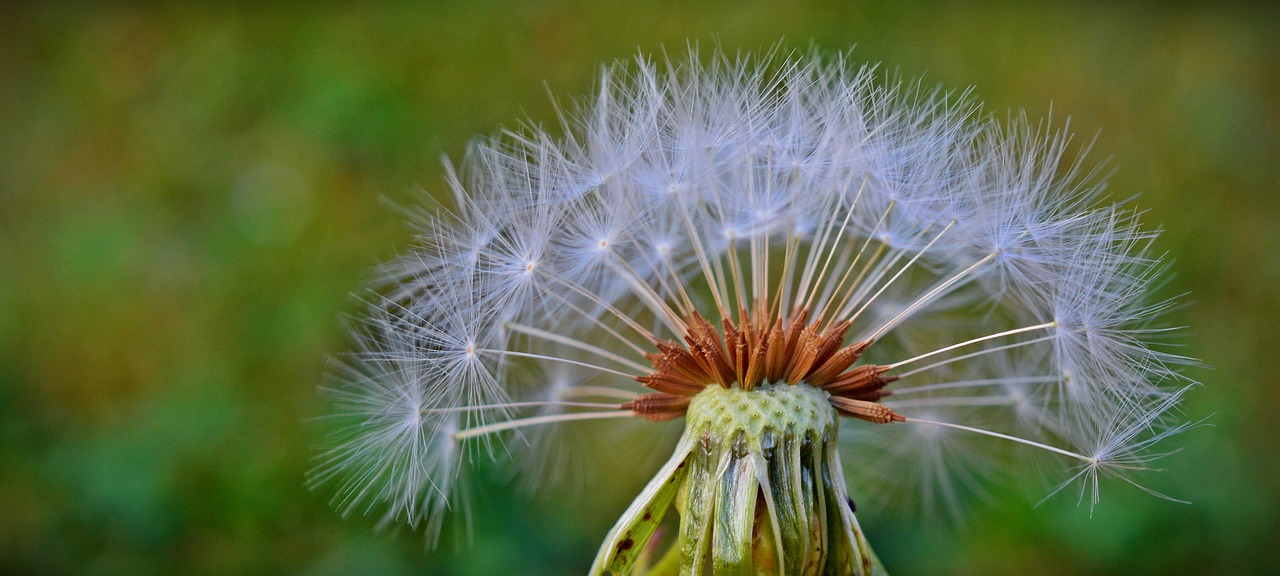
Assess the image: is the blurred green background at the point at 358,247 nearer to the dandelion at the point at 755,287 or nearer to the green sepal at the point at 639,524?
the dandelion at the point at 755,287

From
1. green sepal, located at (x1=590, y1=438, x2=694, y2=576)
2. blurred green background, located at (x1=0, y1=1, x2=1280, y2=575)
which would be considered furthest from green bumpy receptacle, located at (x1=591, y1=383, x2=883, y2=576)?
blurred green background, located at (x1=0, y1=1, x2=1280, y2=575)

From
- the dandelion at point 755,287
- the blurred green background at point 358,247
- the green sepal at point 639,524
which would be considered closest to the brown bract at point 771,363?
the dandelion at point 755,287

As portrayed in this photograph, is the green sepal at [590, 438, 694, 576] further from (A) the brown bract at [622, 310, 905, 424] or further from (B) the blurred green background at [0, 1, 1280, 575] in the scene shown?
(B) the blurred green background at [0, 1, 1280, 575]

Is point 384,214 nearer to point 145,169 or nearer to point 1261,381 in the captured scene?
point 145,169

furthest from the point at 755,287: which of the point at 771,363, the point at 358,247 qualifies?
the point at 358,247

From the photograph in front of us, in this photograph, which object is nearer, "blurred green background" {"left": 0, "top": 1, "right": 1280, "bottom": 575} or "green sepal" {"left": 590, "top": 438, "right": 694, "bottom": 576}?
"green sepal" {"left": 590, "top": 438, "right": 694, "bottom": 576}

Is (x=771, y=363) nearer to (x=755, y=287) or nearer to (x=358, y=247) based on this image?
(x=755, y=287)
